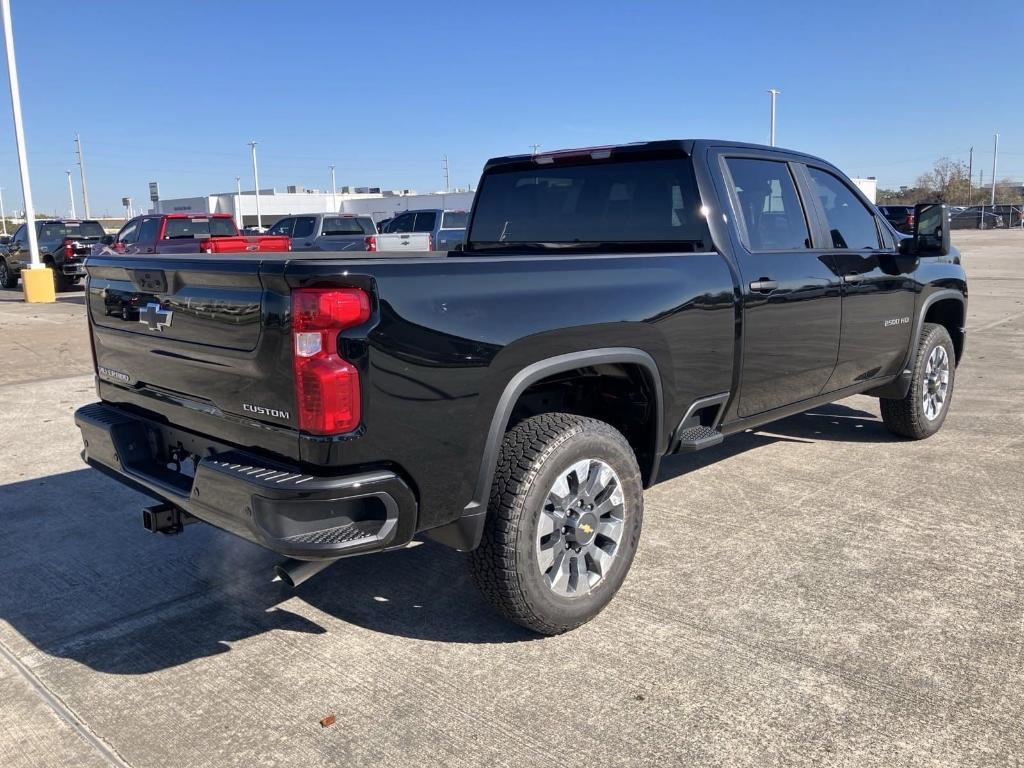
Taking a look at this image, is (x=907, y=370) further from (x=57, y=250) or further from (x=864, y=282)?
(x=57, y=250)

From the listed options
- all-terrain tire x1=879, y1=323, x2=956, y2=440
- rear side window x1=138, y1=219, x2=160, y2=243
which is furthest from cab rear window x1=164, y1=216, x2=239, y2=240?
all-terrain tire x1=879, y1=323, x2=956, y2=440

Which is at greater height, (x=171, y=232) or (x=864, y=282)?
(x=171, y=232)

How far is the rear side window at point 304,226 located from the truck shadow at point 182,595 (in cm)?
1764

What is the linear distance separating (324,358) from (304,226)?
20416 mm

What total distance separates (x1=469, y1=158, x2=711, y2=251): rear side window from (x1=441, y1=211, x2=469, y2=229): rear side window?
15.9m

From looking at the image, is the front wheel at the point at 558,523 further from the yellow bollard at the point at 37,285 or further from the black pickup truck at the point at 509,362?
the yellow bollard at the point at 37,285

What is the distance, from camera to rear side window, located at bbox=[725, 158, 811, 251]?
4.49 m

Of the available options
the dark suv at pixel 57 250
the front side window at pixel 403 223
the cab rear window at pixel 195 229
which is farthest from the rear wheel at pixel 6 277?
the front side window at pixel 403 223

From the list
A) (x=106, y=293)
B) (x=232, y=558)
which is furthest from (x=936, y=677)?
(x=106, y=293)

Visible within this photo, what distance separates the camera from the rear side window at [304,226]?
71.7 feet

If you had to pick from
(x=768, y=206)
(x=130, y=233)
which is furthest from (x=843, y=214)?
(x=130, y=233)

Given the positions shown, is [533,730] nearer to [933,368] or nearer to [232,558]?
[232,558]

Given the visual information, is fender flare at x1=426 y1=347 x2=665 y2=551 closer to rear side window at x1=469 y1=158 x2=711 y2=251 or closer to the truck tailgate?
the truck tailgate

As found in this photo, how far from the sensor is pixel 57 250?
2131 centimetres
